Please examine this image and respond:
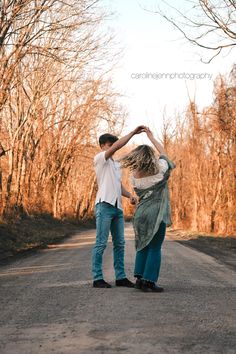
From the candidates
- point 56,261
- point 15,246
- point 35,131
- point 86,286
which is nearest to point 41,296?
point 86,286

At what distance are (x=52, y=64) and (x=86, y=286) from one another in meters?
20.1

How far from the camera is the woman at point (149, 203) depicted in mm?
6688

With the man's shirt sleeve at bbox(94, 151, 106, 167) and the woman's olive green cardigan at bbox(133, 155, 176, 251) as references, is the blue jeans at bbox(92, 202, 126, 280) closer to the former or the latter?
the woman's olive green cardigan at bbox(133, 155, 176, 251)

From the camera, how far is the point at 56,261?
10.9 m

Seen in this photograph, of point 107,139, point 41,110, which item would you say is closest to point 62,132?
point 41,110

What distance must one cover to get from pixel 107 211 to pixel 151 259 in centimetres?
84

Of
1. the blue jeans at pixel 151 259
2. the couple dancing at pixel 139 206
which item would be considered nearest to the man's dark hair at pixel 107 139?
the couple dancing at pixel 139 206

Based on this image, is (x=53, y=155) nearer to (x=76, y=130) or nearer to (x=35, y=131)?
(x=76, y=130)

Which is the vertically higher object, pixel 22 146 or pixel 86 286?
pixel 22 146

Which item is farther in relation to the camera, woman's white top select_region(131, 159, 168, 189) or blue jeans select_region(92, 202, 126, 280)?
blue jeans select_region(92, 202, 126, 280)

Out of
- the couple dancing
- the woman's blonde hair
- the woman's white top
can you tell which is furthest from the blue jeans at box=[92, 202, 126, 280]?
the woman's blonde hair

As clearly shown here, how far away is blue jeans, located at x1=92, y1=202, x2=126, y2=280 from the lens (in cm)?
691

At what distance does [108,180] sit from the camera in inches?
276

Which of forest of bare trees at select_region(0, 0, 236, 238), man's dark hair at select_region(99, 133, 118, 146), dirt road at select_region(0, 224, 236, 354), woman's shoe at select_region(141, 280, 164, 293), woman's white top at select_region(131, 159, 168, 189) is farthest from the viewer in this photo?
forest of bare trees at select_region(0, 0, 236, 238)
